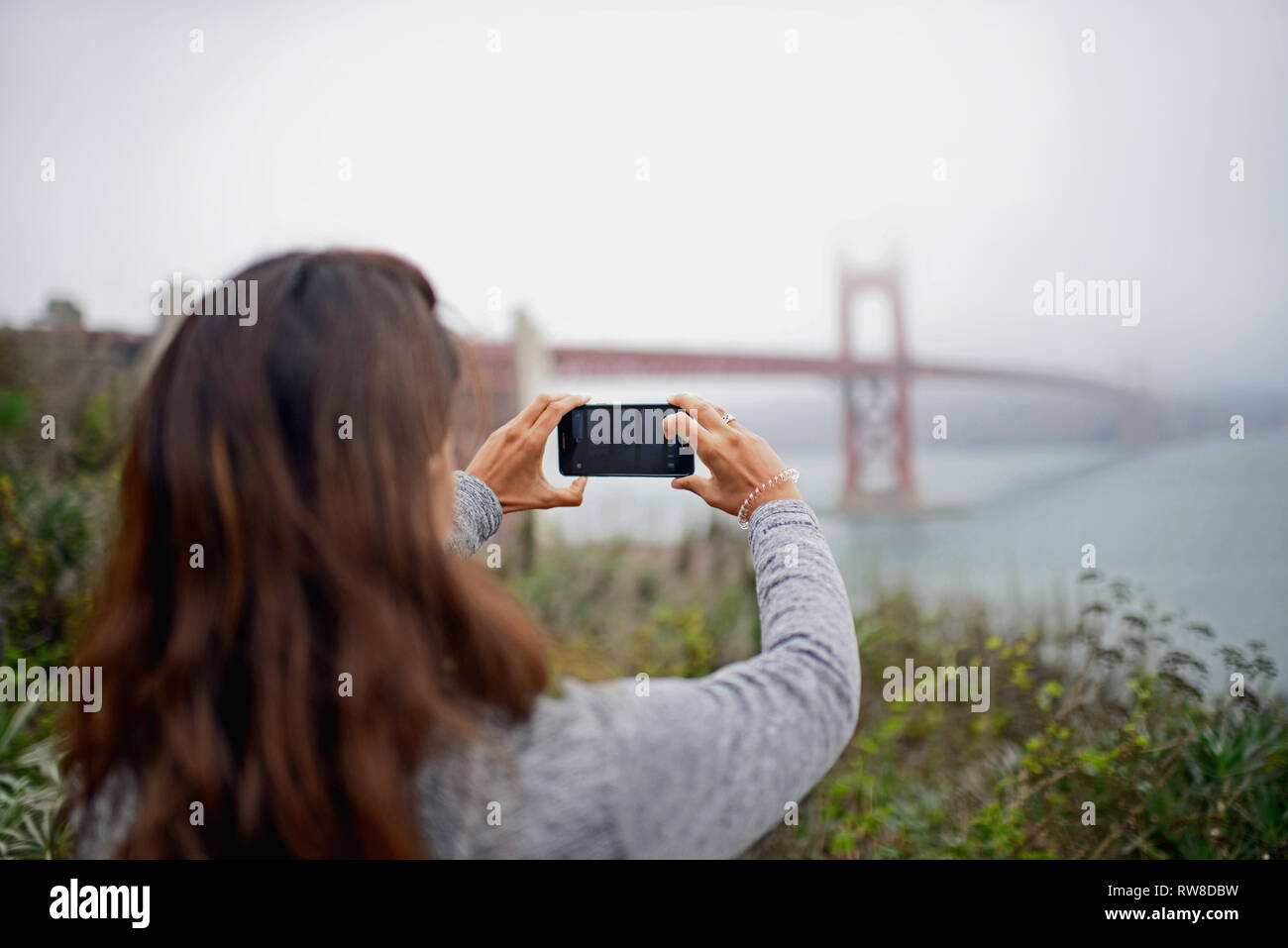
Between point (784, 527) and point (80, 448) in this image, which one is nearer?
point (784, 527)

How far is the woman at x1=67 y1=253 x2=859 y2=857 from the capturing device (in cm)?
53

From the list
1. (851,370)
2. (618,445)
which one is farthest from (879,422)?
(618,445)

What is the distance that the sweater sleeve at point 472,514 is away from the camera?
905 mm

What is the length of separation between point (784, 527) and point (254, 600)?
0.42m

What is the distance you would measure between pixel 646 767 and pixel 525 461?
1.70 ft

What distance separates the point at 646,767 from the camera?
0.54 meters

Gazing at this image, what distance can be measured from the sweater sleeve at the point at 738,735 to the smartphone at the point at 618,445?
377mm

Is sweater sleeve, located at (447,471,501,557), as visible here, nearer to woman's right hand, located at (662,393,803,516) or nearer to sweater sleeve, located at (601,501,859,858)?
woman's right hand, located at (662,393,803,516)

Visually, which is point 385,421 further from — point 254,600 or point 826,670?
point 826,670

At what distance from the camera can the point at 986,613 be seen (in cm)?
329

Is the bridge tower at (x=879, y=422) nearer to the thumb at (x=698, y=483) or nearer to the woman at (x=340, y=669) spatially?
the thumb at (x=698, y=483)

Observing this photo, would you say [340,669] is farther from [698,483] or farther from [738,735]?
[698,483]

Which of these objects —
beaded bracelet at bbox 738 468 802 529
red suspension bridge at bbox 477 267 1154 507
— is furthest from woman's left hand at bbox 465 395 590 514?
red suspension bridge at bbox 477 267 1154 507
